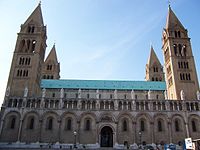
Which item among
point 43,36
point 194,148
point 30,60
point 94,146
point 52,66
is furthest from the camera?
point 52,66

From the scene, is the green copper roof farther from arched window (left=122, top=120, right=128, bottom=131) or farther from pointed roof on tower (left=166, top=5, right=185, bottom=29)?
pointed roof on tower (left=166, top=5, right=185, bottom=29)

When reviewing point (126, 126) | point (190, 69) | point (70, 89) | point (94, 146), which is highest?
point (190, 69)

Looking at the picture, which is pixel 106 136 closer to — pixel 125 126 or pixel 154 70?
pixel 125 126

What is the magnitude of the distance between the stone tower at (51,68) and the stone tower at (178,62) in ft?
121

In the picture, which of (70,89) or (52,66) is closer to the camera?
(70,89)

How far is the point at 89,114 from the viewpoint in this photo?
49.2 meters

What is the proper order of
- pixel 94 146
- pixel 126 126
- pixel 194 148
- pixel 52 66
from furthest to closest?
pixel 52 66, pixel 126 126, pixel 94 146, pixel 194 148

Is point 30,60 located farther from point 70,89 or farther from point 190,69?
point 190,69

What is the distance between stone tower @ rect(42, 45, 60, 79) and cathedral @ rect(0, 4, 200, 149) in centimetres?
1556

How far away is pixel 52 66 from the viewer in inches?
2921

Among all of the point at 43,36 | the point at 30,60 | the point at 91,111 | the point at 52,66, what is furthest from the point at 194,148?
the point at 52,66

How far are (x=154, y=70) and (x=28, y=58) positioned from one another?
42928 mm

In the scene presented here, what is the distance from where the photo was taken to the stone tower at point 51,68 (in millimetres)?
72875

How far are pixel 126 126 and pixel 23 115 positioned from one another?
933 inches
